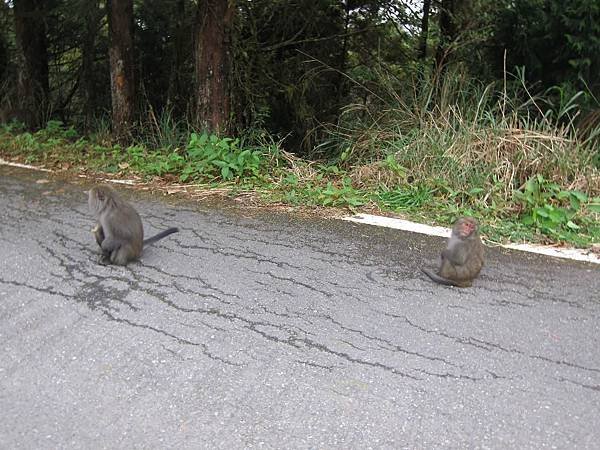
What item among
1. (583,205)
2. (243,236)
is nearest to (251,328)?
(243,236)

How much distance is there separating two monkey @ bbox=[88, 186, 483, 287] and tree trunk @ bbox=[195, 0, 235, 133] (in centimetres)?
387

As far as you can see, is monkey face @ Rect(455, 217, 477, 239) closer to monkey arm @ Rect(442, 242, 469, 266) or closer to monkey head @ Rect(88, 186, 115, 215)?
monkey arm @ Rect(442, 242, 469, 266)

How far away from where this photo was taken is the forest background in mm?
6082

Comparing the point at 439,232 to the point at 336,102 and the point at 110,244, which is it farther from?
Result: the point at 336,102

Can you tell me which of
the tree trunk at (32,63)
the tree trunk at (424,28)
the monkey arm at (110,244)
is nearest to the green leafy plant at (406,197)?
the monkey arm at (110,244)

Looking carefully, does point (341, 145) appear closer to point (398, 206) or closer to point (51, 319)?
point (398, 206)

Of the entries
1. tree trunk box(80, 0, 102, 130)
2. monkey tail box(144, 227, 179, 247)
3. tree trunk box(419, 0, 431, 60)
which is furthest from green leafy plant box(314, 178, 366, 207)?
tree trunk box(80, 0, 102, 130)

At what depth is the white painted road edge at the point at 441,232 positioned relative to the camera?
4746mm

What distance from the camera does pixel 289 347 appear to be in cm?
317

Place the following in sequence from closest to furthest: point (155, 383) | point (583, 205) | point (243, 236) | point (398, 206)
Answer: point (155, 383) < point (243, 236) < point (583, 205) < point (398, 206)

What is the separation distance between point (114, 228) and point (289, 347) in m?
1.84

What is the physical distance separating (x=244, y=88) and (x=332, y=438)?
22.8 ft

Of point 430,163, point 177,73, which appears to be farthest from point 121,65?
point 430,163

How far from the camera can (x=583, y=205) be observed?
18.5ft
